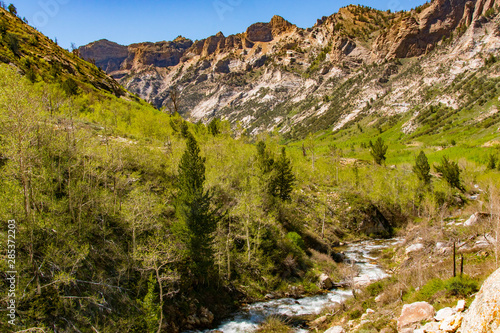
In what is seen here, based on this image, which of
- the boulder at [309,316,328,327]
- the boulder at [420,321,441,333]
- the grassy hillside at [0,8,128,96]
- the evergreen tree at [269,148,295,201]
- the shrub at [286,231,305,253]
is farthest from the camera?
the grassy hillside at [0,8,128,96]

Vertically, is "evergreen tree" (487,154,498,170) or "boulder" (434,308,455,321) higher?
"evergreen tree" (487,154,498,170)

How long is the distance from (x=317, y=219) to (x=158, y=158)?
3155cm

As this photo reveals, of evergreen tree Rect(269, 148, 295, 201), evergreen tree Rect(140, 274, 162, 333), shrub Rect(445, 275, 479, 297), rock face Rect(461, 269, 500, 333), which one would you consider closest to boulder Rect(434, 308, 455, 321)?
shrub Rect(445, 275, 479, 297)

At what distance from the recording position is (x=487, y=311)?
229 inches

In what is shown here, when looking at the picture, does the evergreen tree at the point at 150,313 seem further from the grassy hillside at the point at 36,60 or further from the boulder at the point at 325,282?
the grassy hillside at the point at 36,60

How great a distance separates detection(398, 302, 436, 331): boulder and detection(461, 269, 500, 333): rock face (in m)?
6.68

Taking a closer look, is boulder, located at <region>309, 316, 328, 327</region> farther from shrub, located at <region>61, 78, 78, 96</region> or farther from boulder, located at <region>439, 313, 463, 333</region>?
shrub, located at <region>61, 78, 78, 96</region>

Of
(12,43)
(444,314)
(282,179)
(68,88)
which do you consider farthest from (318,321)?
(12,43)

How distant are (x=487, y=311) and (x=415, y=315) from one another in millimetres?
8070

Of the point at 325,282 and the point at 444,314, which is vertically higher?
the point at 444,314

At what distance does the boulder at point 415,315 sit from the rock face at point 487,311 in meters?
6.68

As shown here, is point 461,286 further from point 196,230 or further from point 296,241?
point 296,241

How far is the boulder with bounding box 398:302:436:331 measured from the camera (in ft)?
39.6

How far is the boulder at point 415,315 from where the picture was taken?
12.1 m
